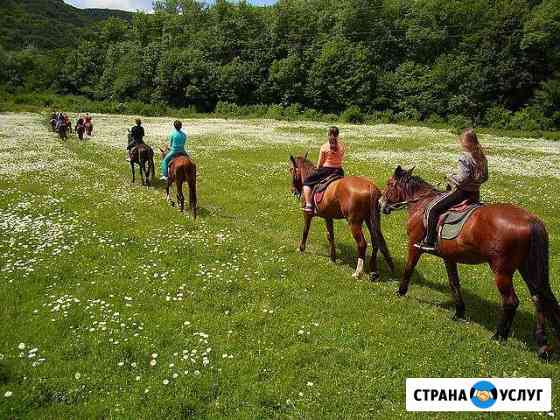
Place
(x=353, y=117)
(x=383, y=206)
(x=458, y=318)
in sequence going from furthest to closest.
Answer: (x=353, y=117), (x=383, y=206), (x=458, y=318)

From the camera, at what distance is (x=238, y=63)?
98.1 metres

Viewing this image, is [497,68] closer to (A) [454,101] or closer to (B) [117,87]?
(A) [454,101]

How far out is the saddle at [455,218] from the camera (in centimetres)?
833

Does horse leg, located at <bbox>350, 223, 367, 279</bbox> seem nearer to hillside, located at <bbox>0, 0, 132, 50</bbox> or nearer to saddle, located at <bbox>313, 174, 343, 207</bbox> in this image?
saddle, located at <bbox>313, 174, 343, 207</bbox>

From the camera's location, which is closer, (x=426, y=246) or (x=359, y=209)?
(x=426, y=246)

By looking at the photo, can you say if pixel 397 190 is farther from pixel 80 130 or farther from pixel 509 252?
pixel 80 130

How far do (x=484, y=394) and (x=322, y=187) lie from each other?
7047mm

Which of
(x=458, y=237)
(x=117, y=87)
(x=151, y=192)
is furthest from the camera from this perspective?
(x=117, y=87)

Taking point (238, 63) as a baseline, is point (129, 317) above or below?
below

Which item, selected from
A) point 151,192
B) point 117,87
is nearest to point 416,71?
point 117,87

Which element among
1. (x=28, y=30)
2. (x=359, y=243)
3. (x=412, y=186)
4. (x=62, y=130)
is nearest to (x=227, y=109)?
(x=62, y=130)

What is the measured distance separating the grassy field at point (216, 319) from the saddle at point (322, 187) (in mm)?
1838

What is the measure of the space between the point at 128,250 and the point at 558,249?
1385 centimetres

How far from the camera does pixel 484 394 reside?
21.0 feet
